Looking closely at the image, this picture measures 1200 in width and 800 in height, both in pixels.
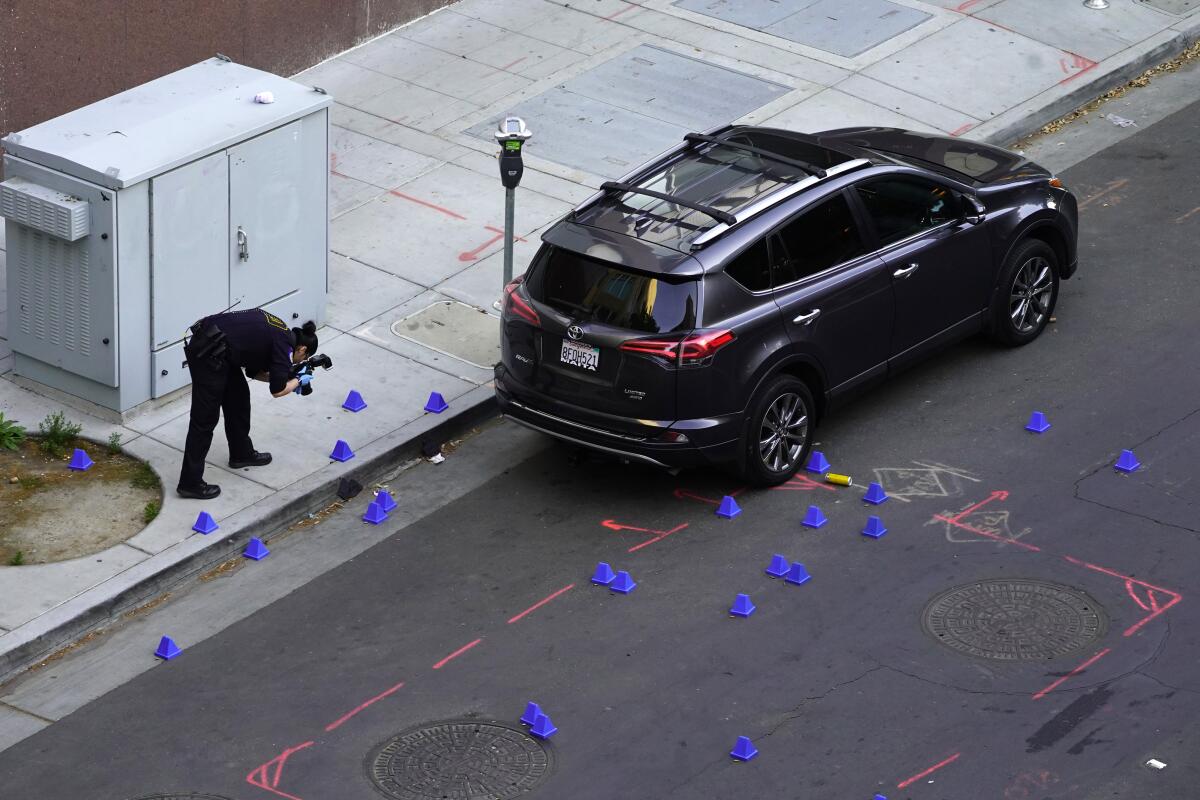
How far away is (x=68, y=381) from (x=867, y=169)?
17.4ft

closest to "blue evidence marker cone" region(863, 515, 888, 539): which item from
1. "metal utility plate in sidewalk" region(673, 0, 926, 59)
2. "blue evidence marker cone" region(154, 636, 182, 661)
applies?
"blue evidence marker cone" region(154, 636, 182, 661)

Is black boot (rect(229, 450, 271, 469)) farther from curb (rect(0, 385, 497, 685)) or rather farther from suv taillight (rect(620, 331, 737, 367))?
suv taillight (rect(620, 331, 737, 367))

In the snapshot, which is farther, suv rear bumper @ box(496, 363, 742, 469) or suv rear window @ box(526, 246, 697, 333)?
suv rear bumper @ box(496, 363, 742, 469)

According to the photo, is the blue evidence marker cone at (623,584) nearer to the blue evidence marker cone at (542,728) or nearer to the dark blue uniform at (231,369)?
the blue evidence marker cone at (542,728)

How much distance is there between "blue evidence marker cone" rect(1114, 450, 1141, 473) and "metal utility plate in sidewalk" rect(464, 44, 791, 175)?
5528 mm

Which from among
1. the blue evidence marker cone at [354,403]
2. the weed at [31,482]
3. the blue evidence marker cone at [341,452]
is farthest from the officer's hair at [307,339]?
the weed at [31,482]

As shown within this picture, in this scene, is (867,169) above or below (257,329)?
above

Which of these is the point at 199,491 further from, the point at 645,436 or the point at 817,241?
the point at 817,241

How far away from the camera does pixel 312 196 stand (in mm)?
12953

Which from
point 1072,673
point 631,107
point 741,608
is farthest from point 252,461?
point 631,107

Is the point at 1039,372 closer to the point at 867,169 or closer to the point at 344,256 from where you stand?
the point at 867,169

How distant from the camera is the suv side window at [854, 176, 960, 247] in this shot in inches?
470

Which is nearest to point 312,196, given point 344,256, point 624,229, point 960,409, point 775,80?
point 344,256

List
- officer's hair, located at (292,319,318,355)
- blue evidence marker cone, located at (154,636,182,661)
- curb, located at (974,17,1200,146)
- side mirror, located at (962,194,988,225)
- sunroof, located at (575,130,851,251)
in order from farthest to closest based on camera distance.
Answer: curb, located at (974,17,1200,146), side mirror, located at (962,194,988,225), sunroof, located at (575,130,851,251), officer's hair, located at (292,319,318,355), blue evidence marker cone, located at (154,636,182,661)
